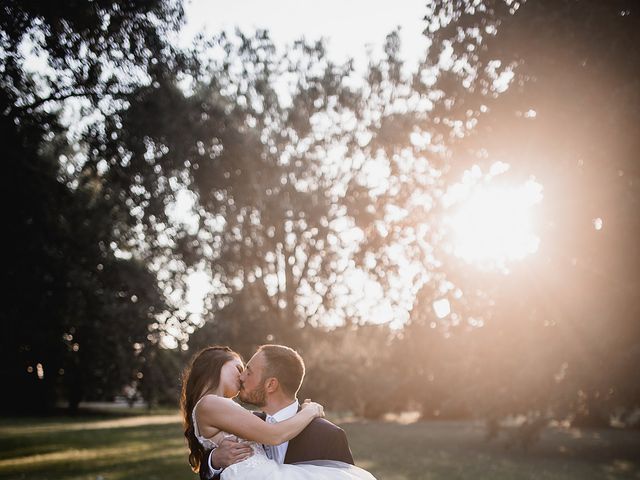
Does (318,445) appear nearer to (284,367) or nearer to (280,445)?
(280,445)

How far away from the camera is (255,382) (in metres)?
4.37

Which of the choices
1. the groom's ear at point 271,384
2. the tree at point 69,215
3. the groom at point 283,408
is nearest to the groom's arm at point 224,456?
the groom at point 283,408

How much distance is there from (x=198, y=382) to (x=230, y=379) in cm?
23

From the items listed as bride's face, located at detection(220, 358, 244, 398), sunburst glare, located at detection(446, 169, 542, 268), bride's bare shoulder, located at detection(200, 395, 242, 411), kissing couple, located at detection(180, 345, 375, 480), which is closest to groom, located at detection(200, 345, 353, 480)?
kissing couple, located at detection(180, 345, 375, 480)

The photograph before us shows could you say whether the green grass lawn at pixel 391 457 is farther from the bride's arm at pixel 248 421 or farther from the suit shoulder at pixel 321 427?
the suit shoulder at pixel 321 427

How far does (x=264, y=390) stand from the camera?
4379mm

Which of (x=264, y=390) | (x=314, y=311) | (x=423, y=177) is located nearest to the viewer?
(x=264, y=390)

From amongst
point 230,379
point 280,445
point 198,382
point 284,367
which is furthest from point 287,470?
point 198,382

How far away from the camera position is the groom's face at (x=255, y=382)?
436 cm

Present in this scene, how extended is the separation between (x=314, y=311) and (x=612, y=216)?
2150 centimetres

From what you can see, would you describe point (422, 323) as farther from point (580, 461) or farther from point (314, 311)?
point (314, 311)

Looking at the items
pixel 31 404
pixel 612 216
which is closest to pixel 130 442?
pixel 612 216

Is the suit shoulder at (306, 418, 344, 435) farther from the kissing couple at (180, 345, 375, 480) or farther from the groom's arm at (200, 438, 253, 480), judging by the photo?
the groom's arm at (200, 438, 253, 480)

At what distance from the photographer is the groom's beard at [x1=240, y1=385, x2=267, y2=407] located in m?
4.37
